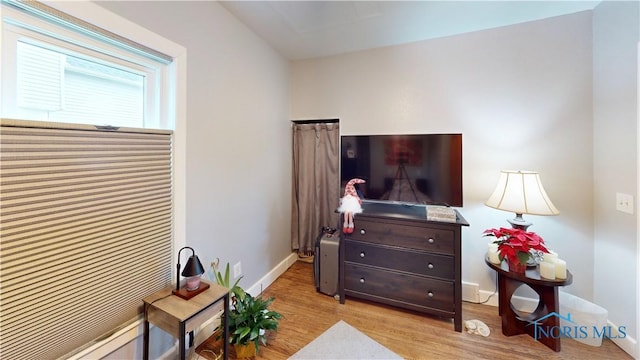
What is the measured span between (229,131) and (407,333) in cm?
214

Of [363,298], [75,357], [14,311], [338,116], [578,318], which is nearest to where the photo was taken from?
[14,311]

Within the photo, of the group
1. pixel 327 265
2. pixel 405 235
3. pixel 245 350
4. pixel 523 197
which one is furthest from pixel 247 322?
pixel 523 197

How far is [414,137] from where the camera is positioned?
7.39 feet

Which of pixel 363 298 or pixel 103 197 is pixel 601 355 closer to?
pixel 363 298

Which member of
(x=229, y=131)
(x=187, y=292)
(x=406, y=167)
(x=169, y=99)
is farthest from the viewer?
(x=406, y=167)

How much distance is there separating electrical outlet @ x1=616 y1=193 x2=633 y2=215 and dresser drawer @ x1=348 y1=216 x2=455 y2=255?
1105mm

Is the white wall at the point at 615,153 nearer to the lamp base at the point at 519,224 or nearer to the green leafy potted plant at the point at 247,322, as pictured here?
the lamp base at the point at 519,224

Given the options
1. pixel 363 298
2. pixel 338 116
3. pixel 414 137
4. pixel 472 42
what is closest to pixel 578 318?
pixel 363 298

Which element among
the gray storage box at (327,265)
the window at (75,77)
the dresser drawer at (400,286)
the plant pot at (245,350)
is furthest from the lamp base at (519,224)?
the window at (75,77)

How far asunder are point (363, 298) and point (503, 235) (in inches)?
49.1

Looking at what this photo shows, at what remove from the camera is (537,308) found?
5.91 feet

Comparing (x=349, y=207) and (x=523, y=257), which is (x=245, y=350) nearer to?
(x=349, y=207)

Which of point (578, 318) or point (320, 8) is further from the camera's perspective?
point (320, 8)

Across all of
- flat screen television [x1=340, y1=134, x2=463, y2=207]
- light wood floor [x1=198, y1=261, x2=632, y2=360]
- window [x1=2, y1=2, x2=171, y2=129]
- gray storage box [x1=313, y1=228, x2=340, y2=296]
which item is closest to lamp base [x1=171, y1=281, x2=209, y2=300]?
light wood floor [x1=198, y1=261, x2=632, y2=360]
